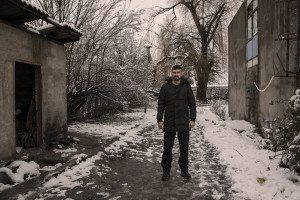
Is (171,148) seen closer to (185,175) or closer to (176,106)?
(185,175)

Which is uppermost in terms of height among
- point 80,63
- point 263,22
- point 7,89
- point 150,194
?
point 263,22

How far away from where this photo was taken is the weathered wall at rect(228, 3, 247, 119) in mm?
12086

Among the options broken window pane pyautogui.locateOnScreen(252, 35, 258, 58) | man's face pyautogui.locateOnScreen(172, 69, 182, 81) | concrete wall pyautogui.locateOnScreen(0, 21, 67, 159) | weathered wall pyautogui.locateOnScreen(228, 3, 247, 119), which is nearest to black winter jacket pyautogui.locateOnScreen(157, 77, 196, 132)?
man's face pyautogui.locateOnScreen(172, 69, 182, 81)

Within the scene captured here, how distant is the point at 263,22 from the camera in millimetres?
8570

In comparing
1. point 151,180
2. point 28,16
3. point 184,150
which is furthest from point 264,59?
point 28,16

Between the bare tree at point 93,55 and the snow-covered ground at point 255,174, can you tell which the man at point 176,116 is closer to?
the snow-covered ground at point 255,174

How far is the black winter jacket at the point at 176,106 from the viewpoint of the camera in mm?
5039

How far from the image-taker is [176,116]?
5047 mm

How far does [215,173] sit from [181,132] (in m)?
1.16

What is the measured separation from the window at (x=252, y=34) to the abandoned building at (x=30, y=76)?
6150mm

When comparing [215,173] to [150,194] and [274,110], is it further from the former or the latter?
[274,110]

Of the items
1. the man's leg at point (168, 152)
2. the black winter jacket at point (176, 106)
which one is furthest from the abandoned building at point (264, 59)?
the man's leg at point (168, 152)

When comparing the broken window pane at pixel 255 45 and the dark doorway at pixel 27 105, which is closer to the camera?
the dark doorway at pixel 27 105

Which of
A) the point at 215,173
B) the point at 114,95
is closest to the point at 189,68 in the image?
the point at 114,95
